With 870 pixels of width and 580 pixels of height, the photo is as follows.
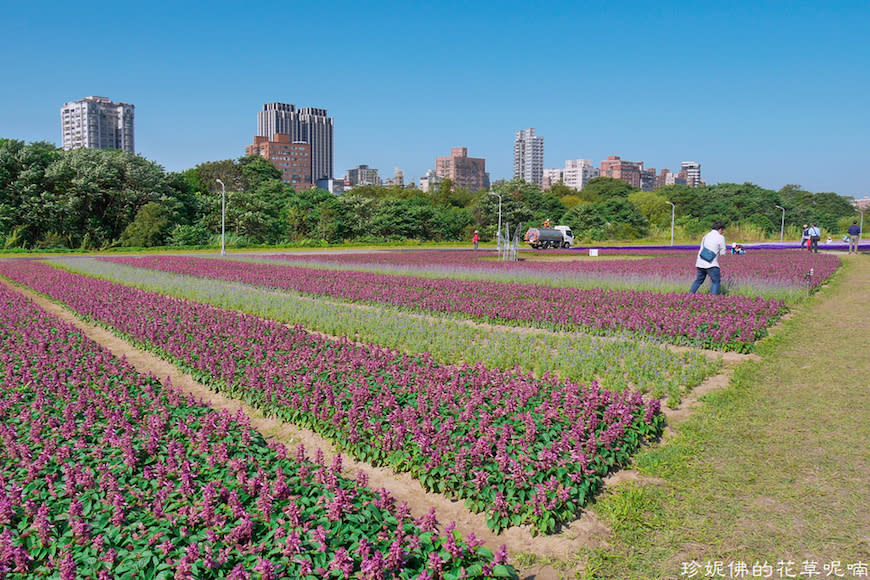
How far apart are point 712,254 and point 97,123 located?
189m

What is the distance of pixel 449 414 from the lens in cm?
590

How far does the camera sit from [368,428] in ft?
18.4

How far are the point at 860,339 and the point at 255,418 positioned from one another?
10144mm

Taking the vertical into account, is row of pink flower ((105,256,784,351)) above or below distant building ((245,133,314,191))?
below

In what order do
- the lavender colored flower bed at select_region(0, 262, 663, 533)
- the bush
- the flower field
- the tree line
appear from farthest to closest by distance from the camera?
1. the bush
2. the tree line
3. the flower field
4. the lavender colored flower bed at select_region(0, 262, 663, 533)

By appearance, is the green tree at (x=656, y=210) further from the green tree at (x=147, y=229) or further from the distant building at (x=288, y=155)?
the distant building at (x=288, y=155)

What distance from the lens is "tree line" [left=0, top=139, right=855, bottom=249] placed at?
4797 centimetres

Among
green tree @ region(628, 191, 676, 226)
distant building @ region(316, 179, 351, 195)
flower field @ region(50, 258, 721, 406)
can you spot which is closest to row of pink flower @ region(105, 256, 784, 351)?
flower field @ region(50, 258, 721, 406)

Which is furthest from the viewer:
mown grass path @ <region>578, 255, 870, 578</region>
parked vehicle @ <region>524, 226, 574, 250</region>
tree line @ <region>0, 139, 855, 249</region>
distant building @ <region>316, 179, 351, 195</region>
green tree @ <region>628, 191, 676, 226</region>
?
distant building @ <region>316, 179, 351, 195</region>

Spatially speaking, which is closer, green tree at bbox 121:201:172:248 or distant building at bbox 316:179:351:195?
green tree at bbox 121:201:172:248

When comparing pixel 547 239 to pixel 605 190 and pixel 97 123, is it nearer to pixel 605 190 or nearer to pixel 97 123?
pixel 605 190

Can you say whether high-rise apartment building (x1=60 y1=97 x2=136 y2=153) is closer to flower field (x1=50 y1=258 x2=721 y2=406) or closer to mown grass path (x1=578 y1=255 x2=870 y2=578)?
flower field (x1=50 y1=258 x2=721 y2=406)

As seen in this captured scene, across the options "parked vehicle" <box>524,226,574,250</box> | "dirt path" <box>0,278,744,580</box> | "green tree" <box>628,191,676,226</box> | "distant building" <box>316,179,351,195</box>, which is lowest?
"dirt path" <box>0,278,744,580</box>

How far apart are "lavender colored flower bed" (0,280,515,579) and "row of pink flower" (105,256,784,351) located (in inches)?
301
